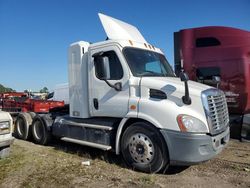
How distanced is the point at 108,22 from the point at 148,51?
1.16m

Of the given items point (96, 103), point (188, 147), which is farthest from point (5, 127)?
point (188, 147)

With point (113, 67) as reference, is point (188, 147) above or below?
below

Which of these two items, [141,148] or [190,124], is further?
[141,148]

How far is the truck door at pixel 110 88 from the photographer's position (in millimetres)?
6789

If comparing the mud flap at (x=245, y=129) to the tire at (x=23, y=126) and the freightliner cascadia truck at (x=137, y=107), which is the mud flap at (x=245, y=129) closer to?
the freightliner cascadia truck at (x=137, y=107)

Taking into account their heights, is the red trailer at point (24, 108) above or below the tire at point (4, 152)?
above

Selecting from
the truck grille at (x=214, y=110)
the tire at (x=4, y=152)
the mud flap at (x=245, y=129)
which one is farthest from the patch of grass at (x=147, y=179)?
the mud flap at (x=245, y=129)

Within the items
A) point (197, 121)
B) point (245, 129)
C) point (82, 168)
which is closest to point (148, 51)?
point (197, 121)

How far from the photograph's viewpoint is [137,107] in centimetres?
649

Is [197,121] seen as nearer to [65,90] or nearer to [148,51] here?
[148,51]

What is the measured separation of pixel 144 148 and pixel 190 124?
1.05m

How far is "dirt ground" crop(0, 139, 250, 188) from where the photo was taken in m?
5.65

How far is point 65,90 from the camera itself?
2072cm

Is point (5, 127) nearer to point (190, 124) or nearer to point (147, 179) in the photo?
point (147, 179)
